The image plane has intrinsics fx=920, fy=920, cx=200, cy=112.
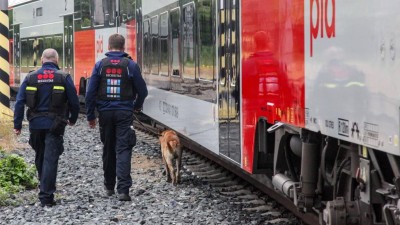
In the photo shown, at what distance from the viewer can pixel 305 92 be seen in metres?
6.49

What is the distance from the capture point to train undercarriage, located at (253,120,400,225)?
221 inches

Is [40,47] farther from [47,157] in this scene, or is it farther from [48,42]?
[47,157]

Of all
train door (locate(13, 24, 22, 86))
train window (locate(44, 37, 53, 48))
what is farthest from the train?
train door (locate(13, 24, 22, 86))

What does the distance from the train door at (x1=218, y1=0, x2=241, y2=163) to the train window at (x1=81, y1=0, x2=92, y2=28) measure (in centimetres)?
1438

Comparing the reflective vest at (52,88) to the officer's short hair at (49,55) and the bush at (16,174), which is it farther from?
the bush at (16,174)

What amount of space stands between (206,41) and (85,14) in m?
14.0

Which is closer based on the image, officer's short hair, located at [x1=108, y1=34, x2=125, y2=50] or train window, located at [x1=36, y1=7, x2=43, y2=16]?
officer's short hair, located at [x1=108, y1=34, x2=125, y2=50]

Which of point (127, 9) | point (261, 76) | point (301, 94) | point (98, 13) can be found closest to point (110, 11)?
point (98, 13)

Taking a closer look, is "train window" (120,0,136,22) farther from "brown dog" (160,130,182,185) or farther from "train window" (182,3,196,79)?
"brown dog" (160,130,182,185)

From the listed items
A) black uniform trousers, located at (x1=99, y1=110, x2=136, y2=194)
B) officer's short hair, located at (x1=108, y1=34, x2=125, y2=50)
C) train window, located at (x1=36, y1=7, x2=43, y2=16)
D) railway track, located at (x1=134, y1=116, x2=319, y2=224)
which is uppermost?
train window, located at (x1=36, y1=7, x2=43, y2=16)

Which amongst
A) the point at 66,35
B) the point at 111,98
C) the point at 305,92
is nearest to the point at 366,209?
the point at 305,92

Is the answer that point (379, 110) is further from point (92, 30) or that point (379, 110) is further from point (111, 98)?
point (92, 30)

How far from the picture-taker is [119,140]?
34.2ft

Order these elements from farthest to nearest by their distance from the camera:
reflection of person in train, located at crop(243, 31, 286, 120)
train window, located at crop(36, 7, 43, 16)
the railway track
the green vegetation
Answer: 1. train window, located at crop(36, 7, 43, 16)
2. the green vegetation
3. the railway track
4. reflection of person in train, located at crop(243, 31, 286, 120)
